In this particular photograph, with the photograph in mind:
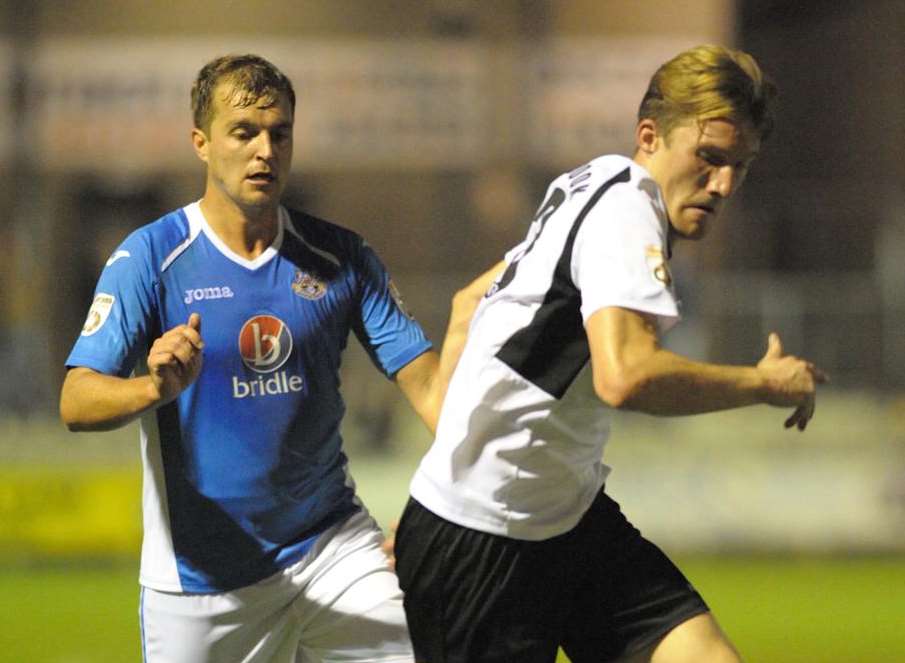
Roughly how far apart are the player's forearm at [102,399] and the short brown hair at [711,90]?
1.49m

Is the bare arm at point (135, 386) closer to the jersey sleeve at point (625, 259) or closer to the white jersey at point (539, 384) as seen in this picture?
the white jersey at point (539, 384)

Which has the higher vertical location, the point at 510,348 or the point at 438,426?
the point at 510,348

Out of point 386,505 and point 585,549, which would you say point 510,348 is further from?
point 386,505

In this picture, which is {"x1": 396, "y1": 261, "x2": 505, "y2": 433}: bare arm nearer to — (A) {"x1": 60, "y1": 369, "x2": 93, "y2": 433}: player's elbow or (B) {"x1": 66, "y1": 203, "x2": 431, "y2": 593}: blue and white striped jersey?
(B) {"x1": 66, "y1": 203, "x2": 431, "y2": 593}: blue and white striped jersey

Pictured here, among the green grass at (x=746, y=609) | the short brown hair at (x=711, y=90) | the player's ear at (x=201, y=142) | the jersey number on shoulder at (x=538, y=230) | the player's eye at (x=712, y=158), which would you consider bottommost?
the green grass at (x=746, y=609)

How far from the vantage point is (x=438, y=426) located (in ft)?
14.5

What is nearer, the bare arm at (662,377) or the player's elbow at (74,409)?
the bare arm at (662,377)

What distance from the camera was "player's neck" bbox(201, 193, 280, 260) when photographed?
15.7 feet

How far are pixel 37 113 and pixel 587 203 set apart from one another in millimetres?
14143

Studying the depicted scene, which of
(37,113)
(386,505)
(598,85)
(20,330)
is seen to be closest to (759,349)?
(386,505)

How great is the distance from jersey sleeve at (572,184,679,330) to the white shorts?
1205 millimetres

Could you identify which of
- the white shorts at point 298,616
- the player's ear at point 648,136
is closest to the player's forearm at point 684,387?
the player's ear at point 648,136

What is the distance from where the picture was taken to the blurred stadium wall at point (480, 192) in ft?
41.8

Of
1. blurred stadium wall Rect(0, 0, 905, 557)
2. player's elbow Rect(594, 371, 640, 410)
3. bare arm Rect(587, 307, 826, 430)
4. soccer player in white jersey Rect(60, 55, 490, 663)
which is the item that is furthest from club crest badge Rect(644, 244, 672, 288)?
blurred stadium wall Rect(0, 0, 905, 557)
